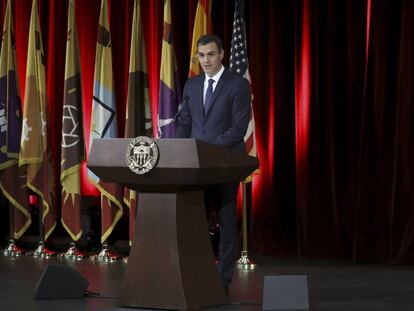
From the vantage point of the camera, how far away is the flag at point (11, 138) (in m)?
7.46

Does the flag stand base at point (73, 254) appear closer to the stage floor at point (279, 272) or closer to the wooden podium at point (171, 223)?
the stage floor at point (279, 272)

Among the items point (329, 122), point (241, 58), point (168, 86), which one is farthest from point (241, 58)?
point (329, 122)

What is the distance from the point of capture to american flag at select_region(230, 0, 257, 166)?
20.9 feet

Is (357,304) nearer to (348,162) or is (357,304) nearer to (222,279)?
(222,279)

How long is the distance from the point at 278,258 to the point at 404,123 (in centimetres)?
156

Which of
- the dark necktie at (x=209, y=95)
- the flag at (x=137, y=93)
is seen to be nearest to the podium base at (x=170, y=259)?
the dark necktie at (x=209, y=95)

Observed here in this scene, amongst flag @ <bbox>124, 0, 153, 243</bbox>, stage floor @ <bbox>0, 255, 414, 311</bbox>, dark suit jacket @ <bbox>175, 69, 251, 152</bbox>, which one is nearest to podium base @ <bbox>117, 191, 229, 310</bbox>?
stage floor @ <bbox>0, 255, 414, 311</bbox>

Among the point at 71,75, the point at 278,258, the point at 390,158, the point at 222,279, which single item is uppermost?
the point at 71,75

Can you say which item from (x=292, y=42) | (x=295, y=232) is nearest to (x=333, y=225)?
(x=295, y=232)

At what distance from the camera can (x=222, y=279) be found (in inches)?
166

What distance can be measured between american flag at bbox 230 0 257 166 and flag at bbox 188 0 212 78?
344mm

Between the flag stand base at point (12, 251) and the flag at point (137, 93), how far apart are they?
114cm

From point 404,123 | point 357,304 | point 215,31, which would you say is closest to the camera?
point 357,304

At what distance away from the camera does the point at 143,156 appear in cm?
362
